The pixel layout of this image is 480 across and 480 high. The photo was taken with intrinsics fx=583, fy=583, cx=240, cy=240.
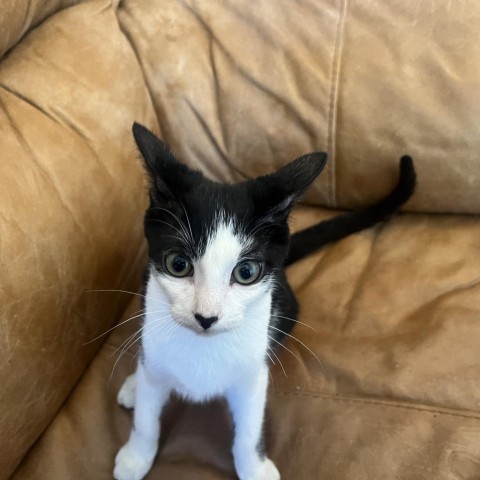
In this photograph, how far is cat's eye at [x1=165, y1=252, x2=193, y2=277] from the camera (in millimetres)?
809

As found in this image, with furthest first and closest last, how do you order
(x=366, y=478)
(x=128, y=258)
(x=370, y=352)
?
(x=128, y=258) < (x=370, y=352) < (x=366, y=478)

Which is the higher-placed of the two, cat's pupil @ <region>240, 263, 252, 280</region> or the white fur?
cat's pupil @ <region>240, 263, 252, 280</region>

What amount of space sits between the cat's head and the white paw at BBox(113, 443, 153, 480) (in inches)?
12.4

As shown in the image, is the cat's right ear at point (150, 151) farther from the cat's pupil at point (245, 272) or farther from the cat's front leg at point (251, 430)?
the cat's front leg at point (251, 430)

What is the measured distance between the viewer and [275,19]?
120 cm

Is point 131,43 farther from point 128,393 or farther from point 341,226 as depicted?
point 128,393

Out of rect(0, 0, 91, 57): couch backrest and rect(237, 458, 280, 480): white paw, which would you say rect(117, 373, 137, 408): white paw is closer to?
rect(237, 458, 280, 480): white paw

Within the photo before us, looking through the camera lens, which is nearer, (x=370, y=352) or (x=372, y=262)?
(x=370, y=352)

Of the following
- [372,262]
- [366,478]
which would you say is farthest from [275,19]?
[366,478]

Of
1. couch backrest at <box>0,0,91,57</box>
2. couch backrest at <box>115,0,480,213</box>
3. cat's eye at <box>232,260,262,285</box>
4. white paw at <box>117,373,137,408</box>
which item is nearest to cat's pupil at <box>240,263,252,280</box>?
cat's eye at <box>232,260,262,285</box>

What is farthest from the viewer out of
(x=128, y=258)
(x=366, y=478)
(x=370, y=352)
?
(x=128, y=258)

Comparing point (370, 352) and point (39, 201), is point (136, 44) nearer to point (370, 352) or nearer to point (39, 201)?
point (39, 201)

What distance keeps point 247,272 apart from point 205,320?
0.10 meters

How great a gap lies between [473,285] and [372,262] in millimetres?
207
